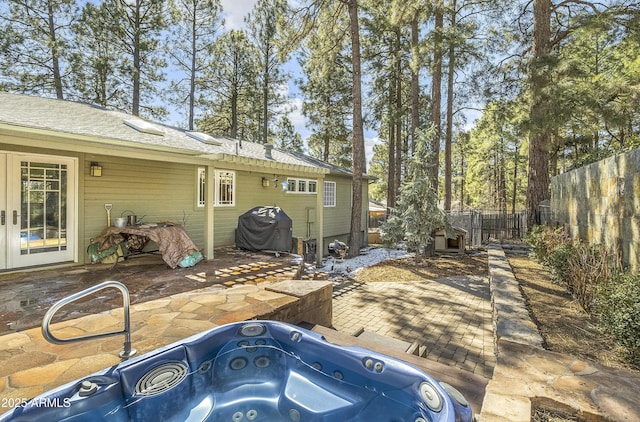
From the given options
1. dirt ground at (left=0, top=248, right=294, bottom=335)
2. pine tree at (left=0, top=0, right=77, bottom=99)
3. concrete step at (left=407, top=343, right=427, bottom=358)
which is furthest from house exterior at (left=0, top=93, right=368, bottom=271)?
pine tree at (left=0, top=0, right=77, bottom=99)

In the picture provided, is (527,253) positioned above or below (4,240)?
below

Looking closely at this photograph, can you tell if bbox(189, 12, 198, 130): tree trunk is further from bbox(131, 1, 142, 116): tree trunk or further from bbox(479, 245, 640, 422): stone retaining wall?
bbox(479, 245, 640, 422): stone retaining wall

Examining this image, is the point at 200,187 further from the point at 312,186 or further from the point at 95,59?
the point at 95,59

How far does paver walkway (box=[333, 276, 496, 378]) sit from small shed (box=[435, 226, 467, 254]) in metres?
3.06

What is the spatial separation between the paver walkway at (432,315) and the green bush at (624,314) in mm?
1329

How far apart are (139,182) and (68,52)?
10010 mm

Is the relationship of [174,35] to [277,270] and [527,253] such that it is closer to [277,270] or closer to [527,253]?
[277,270]

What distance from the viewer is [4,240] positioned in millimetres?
5145

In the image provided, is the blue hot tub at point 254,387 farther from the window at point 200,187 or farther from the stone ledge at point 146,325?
the window at point 200,187

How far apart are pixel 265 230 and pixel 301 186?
13.8 feet

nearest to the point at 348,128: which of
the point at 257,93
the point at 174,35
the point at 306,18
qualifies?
the point at 257,93

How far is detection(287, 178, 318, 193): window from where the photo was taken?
37.1 feet

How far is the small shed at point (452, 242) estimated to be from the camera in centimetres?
1083

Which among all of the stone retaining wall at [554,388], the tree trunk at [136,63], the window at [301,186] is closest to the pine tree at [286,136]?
the tree trunk at [136,63]
